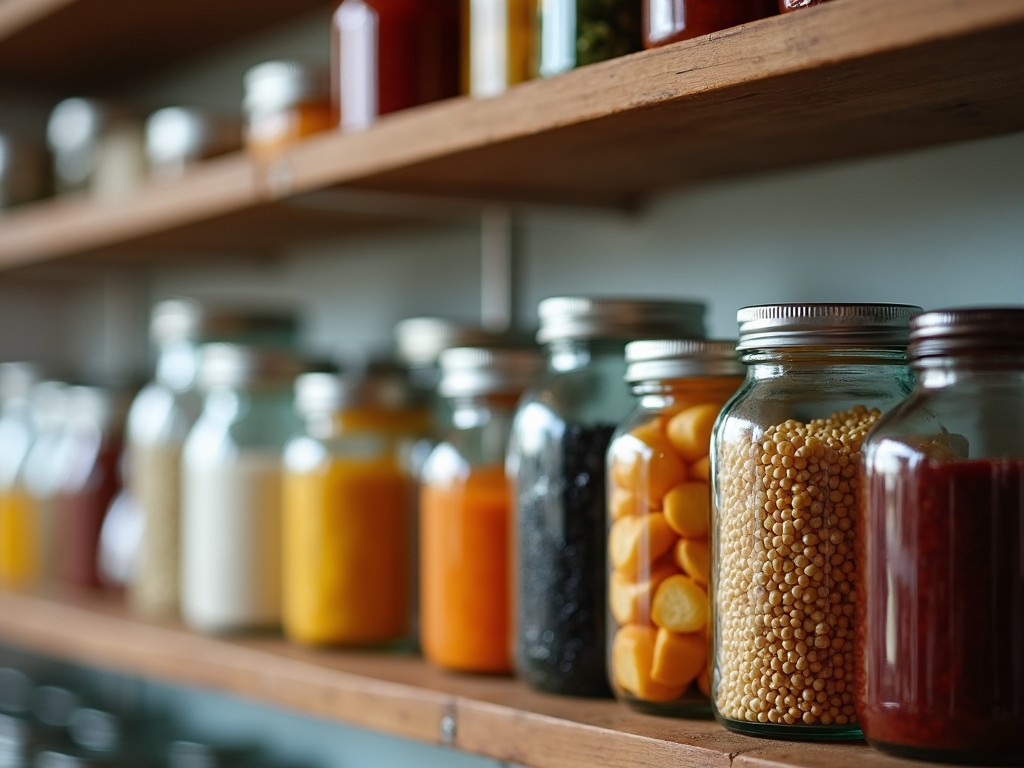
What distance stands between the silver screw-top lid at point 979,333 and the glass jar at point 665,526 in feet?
0.57

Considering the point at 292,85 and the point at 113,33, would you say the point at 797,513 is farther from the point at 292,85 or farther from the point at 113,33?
the point at 113,33

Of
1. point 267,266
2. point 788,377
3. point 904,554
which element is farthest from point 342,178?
point 267,266

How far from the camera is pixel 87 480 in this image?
154 cm

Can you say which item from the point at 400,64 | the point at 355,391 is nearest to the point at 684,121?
the point at 400,64

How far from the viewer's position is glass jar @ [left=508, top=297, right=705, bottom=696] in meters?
0.88

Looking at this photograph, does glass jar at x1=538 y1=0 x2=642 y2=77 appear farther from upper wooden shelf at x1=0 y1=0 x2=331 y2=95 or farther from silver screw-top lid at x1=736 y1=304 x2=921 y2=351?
upper wooden shelf at x1=0 y1=0 x2=331 y2=95

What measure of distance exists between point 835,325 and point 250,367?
0.65 m

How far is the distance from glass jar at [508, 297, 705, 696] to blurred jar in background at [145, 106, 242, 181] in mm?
530

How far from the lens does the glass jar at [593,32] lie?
2.78ft

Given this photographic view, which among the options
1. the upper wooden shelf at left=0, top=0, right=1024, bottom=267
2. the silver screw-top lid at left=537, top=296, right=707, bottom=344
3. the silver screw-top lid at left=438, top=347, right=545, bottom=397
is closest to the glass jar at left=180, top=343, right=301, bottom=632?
the upper wooden shelf at left=0, top=0, right=1024, bottom=267

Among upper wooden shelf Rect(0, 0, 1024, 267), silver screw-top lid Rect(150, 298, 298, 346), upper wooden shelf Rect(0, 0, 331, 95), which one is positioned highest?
upper wooden shelf Rect(0, 0, 331, 95)

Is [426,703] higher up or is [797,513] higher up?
[797,513]

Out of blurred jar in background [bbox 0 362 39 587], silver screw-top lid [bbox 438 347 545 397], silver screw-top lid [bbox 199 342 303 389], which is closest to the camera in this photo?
silver screw-top lid [bbox 438 347 545 397]

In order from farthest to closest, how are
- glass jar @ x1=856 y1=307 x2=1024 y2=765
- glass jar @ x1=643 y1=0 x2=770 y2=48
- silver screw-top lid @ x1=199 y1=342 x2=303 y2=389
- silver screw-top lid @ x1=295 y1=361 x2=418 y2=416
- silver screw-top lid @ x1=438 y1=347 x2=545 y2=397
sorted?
silver screw-top lid @ x1=199 y1=342 x2=303 y2=389 → silver screw-top lid @ x1=295 y1=361 x2=418 y2=416 → silver screw-top lid @ x1=438 y1=347 x2=545 y2=397 → glass jar @ x1=643 y1=0 x2=770 y2=48 → glass jar @ x1=856 y1=307 x2=1024 y2=765
